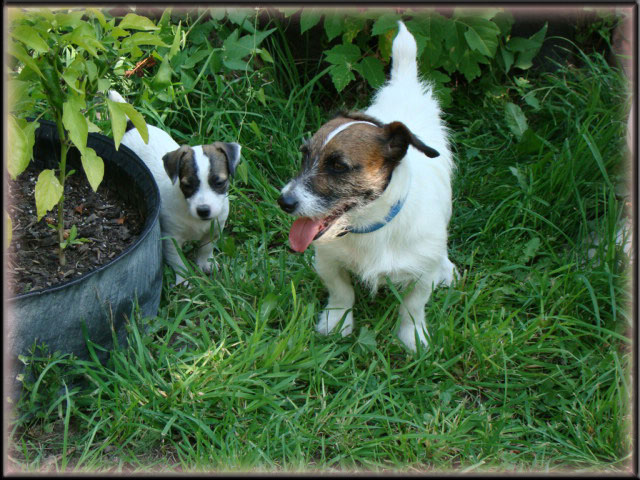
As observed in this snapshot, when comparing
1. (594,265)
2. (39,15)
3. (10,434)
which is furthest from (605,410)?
(39,15)

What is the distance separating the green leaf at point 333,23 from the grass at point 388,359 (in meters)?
0.70

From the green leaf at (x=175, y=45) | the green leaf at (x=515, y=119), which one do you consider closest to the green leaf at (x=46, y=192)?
the green leaf at (x=175, y=45)

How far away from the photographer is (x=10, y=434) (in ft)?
8.27

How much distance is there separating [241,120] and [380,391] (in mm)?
2033

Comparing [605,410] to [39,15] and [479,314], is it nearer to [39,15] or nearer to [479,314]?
[479,314]

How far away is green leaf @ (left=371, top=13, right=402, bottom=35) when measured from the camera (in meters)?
3.55

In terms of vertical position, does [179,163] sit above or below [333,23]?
below

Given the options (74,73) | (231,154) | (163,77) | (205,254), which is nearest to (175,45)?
(163,77)

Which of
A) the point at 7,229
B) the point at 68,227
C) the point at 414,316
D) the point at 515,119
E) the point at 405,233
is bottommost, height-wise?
the point at 414,316

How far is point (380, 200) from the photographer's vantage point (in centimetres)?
251

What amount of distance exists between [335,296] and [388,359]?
393 mm

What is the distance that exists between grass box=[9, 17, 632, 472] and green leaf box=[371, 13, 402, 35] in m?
0.88

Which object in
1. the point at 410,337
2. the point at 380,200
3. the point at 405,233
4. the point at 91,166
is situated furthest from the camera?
the point at 410,337

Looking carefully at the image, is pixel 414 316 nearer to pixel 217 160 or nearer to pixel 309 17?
pixel 217 160
